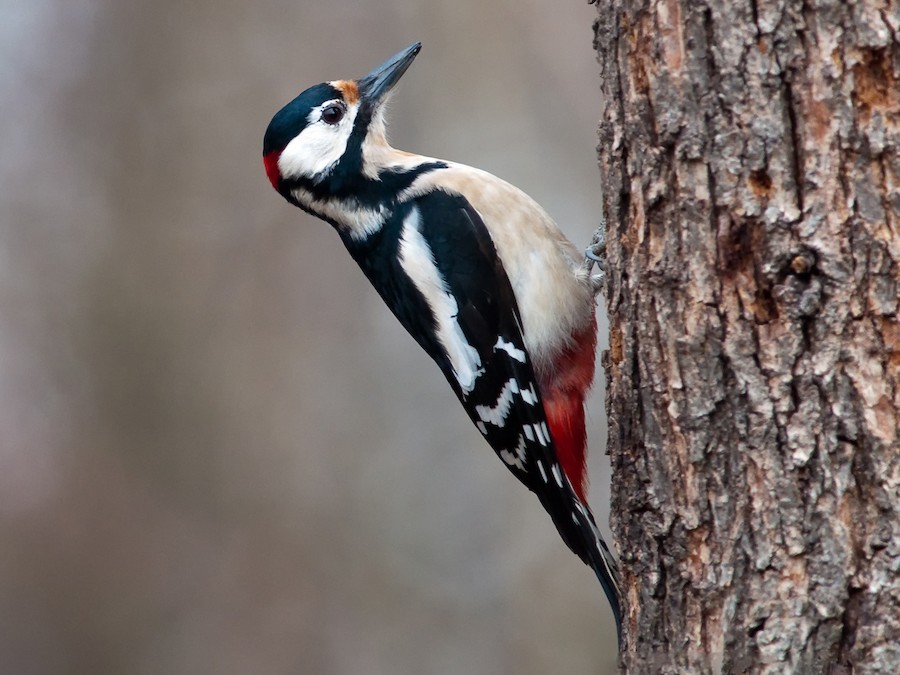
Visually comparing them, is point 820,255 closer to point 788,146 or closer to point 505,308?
point 788,146

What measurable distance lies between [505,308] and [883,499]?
1519mm

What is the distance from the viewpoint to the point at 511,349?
3.14 metres

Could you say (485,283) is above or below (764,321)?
above

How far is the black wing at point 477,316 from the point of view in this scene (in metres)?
3.13

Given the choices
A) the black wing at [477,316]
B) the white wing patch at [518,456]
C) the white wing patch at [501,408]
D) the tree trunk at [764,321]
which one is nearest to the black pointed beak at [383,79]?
the black wing at [477,316]

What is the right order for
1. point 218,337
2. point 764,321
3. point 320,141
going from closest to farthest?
point 764,321, point 320,141, point 218,337

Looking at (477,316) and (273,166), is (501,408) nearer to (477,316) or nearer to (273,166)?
(477,316)

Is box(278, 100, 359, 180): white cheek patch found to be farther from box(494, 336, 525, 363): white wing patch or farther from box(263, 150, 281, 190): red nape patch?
box(494, 336, 525, 363): white wing patch

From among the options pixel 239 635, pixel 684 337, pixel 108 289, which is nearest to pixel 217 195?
pixel 108 289

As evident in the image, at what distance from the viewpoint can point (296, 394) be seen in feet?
19.9

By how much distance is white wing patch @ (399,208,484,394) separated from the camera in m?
3.17

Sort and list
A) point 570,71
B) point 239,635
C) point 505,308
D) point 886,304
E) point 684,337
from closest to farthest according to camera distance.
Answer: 1. point 886,304
2. point 684,337
3. point 505,308
4. point 570,71
5. point 239,635

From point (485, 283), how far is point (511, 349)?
227mm

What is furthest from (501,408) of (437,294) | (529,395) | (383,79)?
(383,79)
